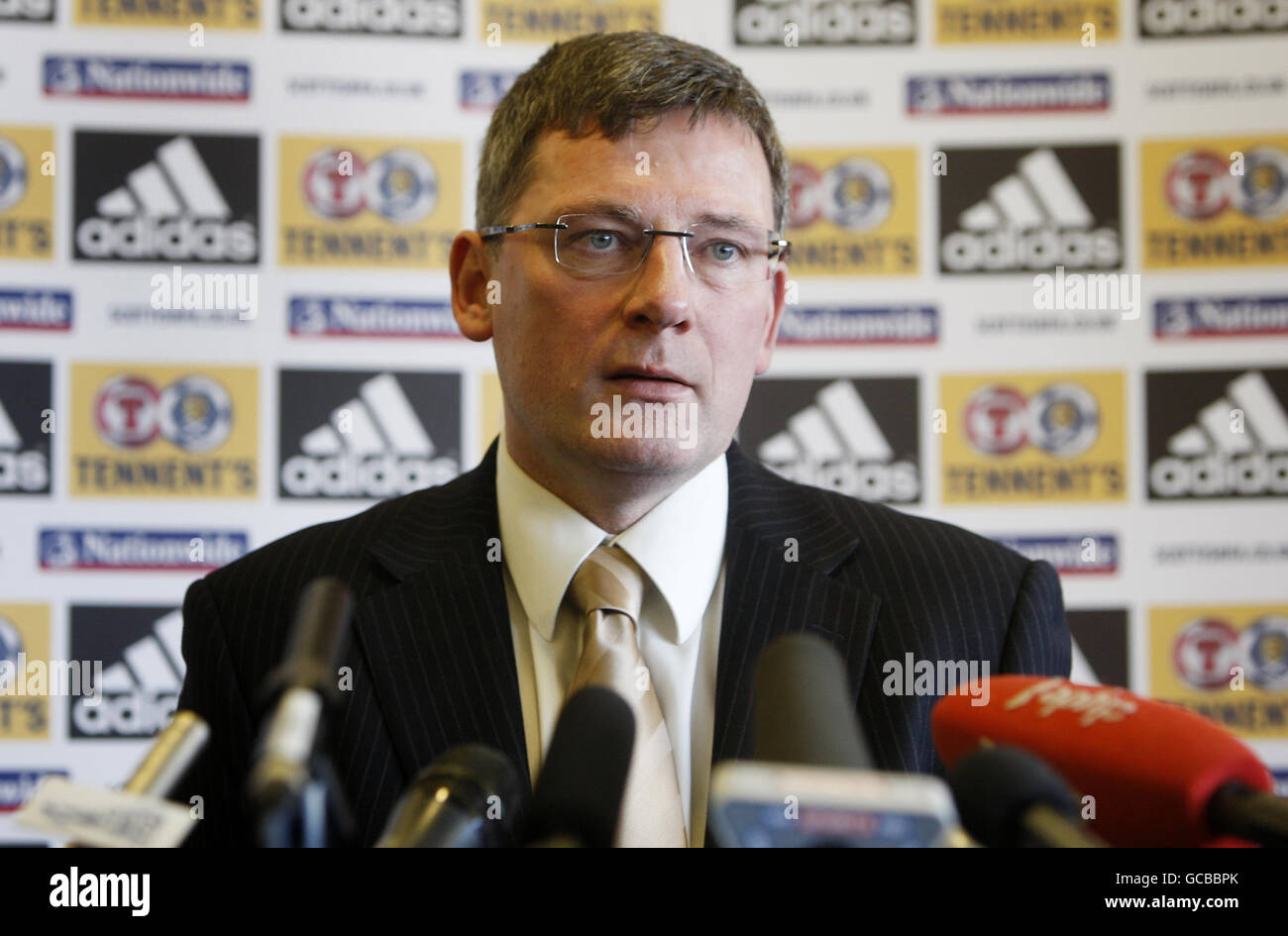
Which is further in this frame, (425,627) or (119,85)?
(119,85)

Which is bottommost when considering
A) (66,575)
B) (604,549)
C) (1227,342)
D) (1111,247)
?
(66,575)

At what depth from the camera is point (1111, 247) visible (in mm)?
3330

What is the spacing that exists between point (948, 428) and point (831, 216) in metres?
0.64

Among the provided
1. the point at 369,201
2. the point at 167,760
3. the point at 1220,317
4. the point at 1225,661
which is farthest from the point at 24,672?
the point at 1220,317

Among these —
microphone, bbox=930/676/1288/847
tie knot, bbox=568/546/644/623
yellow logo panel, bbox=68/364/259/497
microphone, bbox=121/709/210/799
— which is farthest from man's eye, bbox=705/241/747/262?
yellow logo panel, bbox=68/364/259/497

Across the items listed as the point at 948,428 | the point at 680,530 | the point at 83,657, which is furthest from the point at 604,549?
the point at 83,657

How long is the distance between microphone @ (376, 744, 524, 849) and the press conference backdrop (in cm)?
249

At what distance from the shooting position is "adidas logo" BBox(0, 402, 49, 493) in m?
3.24

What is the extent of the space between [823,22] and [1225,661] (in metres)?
1.97

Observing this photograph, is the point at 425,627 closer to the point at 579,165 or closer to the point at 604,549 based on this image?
the point at 604,549

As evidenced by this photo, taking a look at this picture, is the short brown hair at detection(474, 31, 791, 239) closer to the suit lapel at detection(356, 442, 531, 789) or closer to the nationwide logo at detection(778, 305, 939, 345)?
the suit lapel at detection(356, 442, 531, 789)

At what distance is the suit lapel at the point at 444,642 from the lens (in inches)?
62.7
